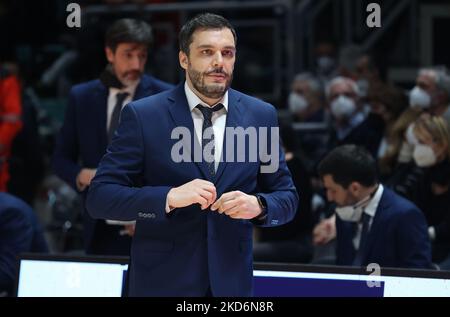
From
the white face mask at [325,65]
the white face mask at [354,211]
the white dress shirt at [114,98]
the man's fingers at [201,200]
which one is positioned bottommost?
the man's fingers at [201,200]

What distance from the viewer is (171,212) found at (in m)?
3.11

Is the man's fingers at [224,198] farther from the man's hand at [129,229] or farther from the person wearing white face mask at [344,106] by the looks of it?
the person wearing white face mask at [344,106]

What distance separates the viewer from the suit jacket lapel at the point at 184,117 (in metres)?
3.17

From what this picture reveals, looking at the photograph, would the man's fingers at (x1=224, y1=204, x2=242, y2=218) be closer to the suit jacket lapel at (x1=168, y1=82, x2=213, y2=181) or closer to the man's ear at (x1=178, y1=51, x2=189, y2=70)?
the suit jacket lapel at (x1=168, y1=82, x2=213, y2=181)

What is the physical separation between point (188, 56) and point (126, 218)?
0.53m

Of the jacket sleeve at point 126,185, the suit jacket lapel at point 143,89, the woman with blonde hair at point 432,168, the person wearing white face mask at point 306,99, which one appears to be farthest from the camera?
the person wearing white face mask at point 306,99

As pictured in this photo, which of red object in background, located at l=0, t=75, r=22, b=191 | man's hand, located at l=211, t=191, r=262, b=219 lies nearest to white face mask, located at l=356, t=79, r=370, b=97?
red object in background, located at l=0, t=75, r=22, b=191

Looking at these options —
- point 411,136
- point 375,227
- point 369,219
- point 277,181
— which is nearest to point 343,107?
point 411,136

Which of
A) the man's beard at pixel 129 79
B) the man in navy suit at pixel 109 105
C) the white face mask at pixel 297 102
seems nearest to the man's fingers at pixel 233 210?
the man in navy suit at pixel 109 105

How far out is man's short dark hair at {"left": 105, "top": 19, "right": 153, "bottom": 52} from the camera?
4.83 metres

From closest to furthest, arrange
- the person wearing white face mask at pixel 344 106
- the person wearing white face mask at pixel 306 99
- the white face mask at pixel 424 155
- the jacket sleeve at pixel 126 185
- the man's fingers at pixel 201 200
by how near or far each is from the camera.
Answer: the man's fingers at pixel 201 200 → the jacket sleeve at pixel 126 185 → the white face mask at pixel 424 155 → the person wearing white face mask at pixel 344 106 → the person wearing white face mask at pixel 306 99

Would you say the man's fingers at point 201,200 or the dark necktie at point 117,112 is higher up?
the dark necktie at point 117,112

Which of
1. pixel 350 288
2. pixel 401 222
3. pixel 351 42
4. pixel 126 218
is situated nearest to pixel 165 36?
pixel 351 42

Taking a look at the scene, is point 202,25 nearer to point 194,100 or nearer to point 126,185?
point 194,100
